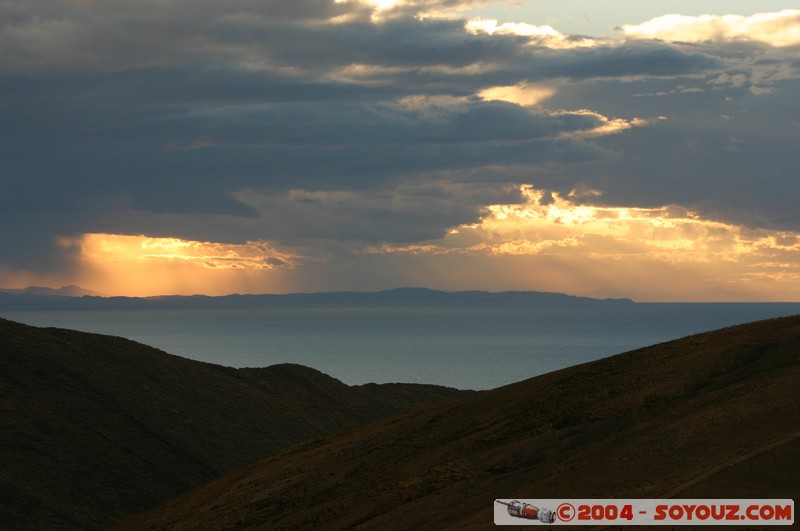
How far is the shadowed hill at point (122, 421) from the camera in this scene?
72.2m

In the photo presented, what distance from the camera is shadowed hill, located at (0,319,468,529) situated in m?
72.2

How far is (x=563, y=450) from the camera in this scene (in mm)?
39562

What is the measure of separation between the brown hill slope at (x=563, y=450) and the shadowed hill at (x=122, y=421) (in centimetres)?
1681

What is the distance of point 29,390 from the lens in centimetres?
8600

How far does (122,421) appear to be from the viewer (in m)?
87.2

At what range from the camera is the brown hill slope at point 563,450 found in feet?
107

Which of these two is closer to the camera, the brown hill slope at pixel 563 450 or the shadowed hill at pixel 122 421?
the brown hill slope at pixel 563 450

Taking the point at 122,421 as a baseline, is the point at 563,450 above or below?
above

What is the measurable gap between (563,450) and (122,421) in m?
57.6

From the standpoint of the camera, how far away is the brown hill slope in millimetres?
32625

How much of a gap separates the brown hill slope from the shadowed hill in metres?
16.8

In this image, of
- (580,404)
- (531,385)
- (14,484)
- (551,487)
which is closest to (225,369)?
(14,484)

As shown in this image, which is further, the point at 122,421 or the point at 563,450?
the point at 122,421

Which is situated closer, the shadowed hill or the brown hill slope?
the brown hill slope
